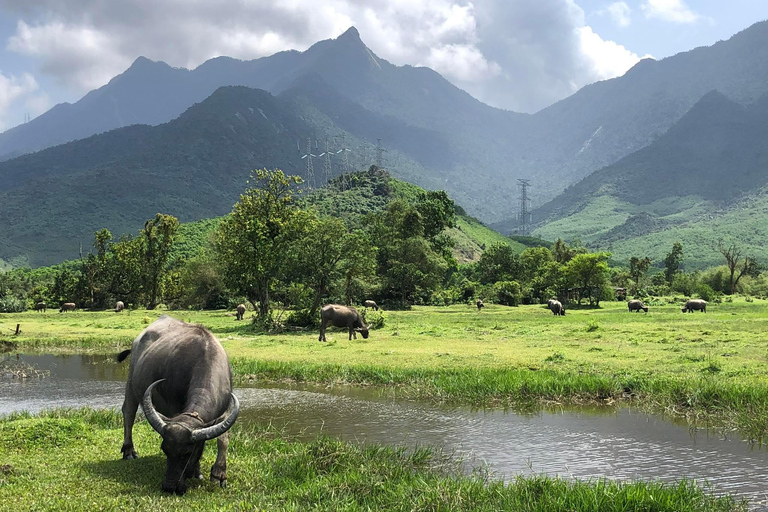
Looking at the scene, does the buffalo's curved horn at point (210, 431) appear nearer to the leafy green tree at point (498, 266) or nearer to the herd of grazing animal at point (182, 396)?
the herd of grazing animal at point (182, 396)

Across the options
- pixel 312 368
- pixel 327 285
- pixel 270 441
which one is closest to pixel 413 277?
pixel 327 285

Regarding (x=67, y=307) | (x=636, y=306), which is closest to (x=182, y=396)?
(x=636, y=306)

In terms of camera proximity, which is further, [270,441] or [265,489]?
[270,441]

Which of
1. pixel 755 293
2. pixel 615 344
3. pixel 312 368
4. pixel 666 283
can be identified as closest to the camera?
pixel 312 368

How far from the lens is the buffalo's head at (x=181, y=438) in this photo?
821 centimetres

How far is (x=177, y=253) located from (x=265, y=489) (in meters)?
113

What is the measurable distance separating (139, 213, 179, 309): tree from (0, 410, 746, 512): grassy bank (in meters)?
62.0

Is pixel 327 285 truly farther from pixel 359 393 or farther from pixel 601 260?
pixel 601 260

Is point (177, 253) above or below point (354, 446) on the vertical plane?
above

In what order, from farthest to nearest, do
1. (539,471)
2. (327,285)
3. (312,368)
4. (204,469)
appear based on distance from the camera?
(327,285) → (312,368) → (539,471) → (204,469)

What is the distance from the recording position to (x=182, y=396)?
9781 mm

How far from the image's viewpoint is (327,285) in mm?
41812

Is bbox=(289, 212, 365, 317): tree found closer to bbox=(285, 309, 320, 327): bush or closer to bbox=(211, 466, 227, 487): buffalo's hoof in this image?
bbox=(285, 309, 320, 327): bush

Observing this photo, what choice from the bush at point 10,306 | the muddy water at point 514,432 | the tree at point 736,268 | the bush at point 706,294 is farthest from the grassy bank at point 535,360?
the tree at point 736,268
